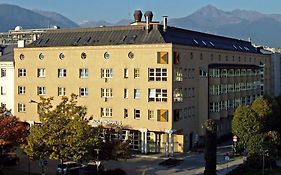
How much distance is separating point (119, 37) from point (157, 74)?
28.8 ft

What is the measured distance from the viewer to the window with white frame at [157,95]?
6444cm

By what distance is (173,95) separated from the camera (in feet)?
212

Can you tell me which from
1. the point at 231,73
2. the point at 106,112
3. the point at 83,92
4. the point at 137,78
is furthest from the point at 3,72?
the point at 231,73

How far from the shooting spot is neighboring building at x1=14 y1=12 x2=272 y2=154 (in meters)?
64.9

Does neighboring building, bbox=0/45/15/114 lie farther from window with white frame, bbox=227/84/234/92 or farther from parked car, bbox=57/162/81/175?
window with white frame, bbox=227/84/234/92

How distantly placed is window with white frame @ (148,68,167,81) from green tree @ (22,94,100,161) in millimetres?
19732

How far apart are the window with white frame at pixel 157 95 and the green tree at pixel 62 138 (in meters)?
19.2

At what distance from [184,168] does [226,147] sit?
732 inches

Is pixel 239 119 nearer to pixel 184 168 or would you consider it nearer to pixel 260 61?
pixel 184 168

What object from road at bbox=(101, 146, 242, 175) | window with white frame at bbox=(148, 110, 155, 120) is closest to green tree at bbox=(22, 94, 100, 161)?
road at bbox=(101, 146, 242, 175)

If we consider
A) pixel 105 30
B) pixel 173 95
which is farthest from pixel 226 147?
pixel 105 30

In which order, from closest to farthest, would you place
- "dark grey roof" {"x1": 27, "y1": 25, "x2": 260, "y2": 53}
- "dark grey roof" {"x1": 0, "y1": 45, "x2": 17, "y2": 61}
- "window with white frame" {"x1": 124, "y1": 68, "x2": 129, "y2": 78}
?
"dark grey roof" {"x1": 27, "y1": 25, "x2": 260, "y2": 53} → "window with white frame" {"x1": 124, "y1": 68, "x2": 129, "y2": 78} → "dark grey roof" {"x1": 0, "y1": 45, "x2": 17, "y2": 61}

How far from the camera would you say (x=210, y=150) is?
50.4 metres

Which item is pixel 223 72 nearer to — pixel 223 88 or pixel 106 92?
pixel 223 88
